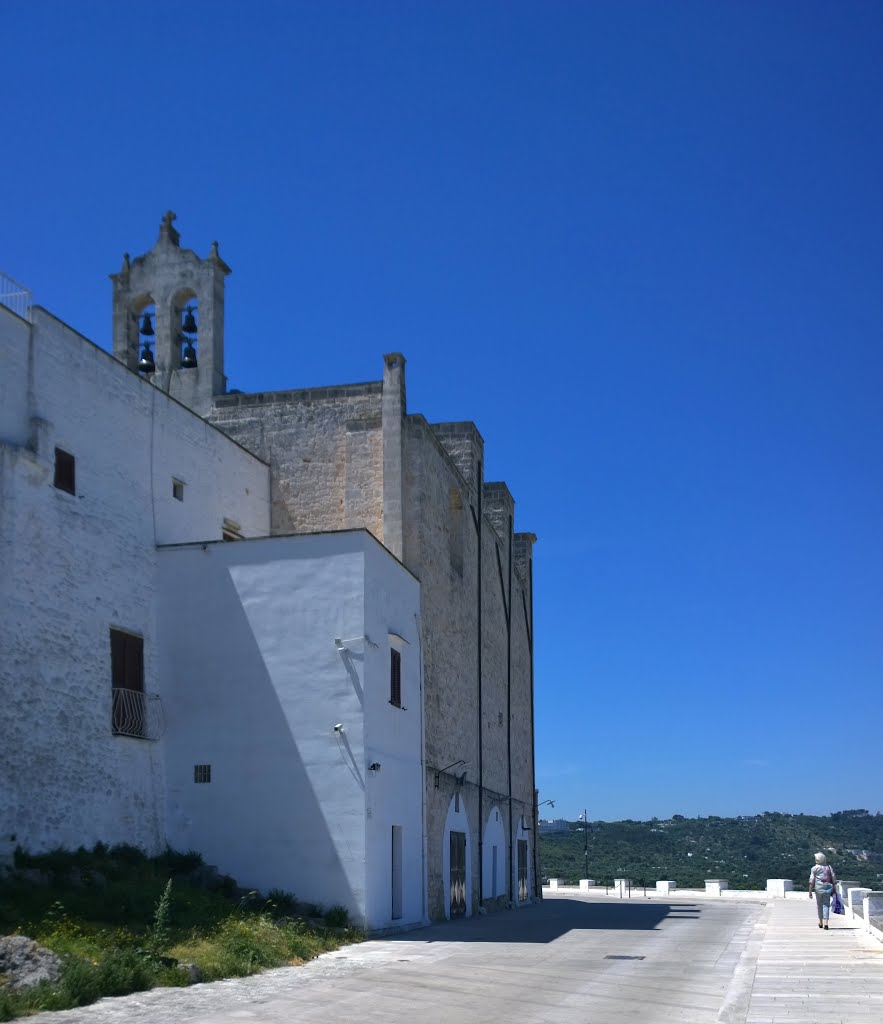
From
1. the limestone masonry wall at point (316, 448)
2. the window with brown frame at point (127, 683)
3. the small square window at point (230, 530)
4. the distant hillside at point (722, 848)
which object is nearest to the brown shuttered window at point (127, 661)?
the window with brown frame at point (127, 683)

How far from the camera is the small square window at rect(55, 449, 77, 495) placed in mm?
18562

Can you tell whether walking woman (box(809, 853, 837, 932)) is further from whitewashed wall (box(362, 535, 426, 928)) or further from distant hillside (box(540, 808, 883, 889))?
distant hillside (box(540, 808, 883, 889))

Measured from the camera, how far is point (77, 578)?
1861 centimetres

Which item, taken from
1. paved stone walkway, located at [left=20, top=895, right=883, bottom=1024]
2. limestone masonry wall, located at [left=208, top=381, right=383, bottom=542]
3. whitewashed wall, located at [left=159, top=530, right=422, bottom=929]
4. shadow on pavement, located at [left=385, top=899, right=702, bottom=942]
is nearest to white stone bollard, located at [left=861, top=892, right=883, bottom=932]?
paved stone walkway, located at [left=20, top=895, right=883, bottom=1024]

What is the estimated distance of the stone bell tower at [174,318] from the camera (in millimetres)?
26922

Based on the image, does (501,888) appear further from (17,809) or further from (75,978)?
(75,978)

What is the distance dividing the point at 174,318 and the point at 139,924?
51.5 feet

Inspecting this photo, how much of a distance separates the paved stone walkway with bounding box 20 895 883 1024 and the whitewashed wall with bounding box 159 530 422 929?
1881 millimetres

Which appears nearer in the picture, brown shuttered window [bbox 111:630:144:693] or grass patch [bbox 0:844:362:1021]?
grass patch [bbox 0:844:362:1021]

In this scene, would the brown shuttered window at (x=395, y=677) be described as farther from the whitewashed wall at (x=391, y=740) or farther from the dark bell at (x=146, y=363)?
the dark bell at (x=146, y=363)

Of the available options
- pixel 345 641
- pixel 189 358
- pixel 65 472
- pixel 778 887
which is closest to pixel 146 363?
pixel 189 358

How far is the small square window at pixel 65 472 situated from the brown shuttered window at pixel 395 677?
6.35 meters

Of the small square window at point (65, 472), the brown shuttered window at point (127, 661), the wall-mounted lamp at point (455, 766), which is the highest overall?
the small square window at point (65, 472)

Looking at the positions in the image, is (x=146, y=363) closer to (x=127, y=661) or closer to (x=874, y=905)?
(x=127, y=661)
